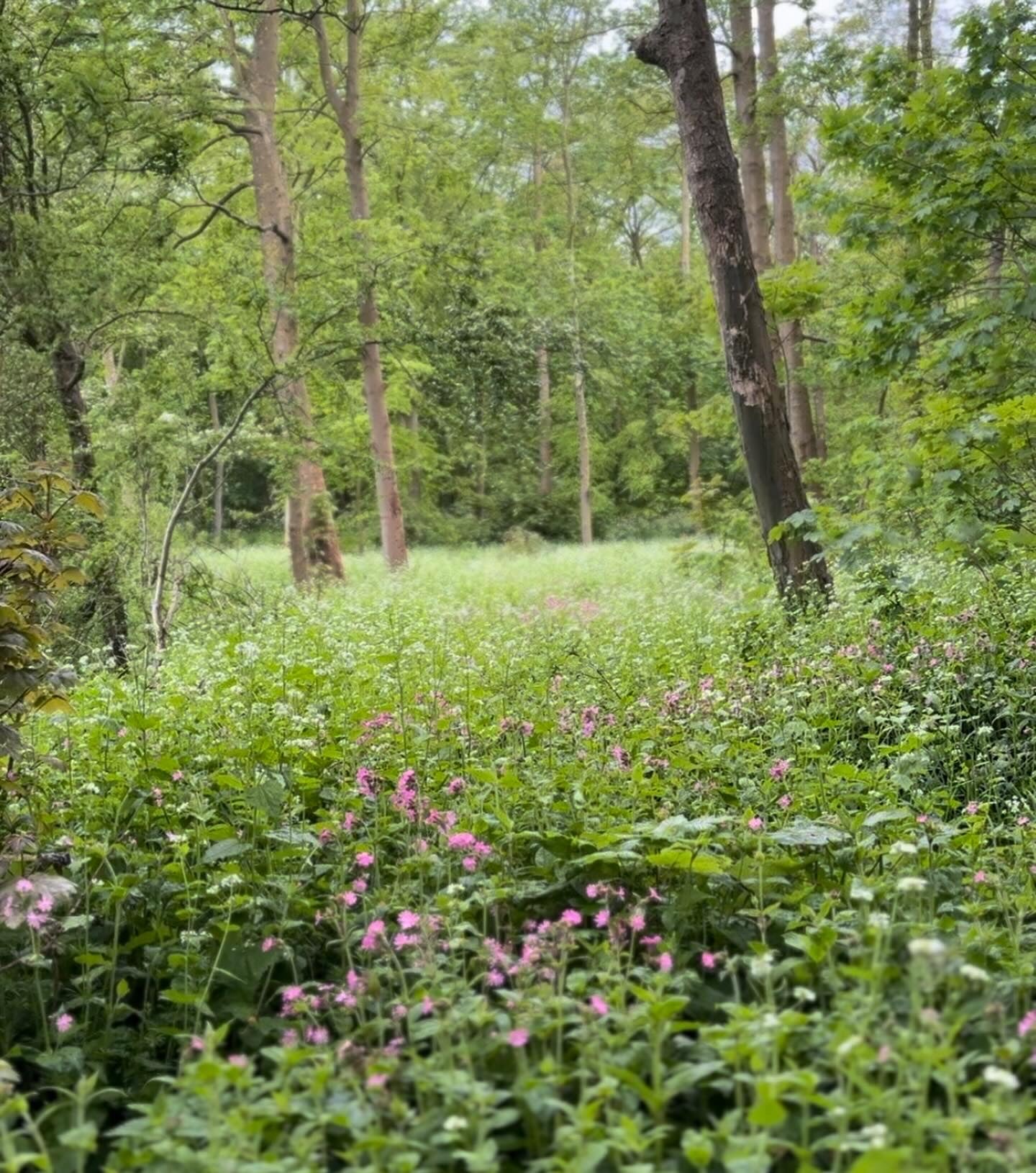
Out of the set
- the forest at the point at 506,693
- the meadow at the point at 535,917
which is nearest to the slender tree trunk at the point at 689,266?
the forest at the point at 506,693

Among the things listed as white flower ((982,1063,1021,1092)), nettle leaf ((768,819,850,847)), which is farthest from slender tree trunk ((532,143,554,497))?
white flower ((982,1063,1021,1092))

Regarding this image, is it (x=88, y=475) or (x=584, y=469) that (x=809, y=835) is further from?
(x=584, y=469)

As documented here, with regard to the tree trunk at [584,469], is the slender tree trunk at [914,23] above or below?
above

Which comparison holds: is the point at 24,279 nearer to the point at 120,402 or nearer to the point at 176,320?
the point at 120,402

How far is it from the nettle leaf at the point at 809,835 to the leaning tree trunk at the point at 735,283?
3795 mm

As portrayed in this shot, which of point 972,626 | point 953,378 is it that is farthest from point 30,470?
point 953,378

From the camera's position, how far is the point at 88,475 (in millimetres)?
8422

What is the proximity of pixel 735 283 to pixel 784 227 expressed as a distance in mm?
7131

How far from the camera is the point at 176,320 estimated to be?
33.7ft

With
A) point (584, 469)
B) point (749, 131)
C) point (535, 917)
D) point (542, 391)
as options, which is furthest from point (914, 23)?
point (542, 391)

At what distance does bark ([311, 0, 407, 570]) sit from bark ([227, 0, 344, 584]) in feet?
2.95

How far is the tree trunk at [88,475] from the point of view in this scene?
8.21 m

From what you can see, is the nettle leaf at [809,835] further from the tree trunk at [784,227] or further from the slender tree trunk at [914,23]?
the slender tree trunk at [914,23]

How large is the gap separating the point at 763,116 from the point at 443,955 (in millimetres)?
11319
